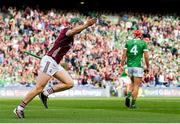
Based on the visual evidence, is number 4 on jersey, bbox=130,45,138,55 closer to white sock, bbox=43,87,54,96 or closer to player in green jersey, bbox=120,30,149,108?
player in green jersey, bbox=120,30,149,108

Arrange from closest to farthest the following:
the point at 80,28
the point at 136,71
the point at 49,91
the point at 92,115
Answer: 1. the point at 80,28
2. the point at 92,115
3. the point at 49,91
4. the point at 136,71

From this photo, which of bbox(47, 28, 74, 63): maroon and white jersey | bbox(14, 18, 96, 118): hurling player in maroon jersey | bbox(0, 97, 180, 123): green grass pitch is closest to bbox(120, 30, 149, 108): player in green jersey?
bbox(0, 97, 180, 123): green grass pitch

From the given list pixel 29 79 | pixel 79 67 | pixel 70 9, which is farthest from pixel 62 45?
pixel 70 9

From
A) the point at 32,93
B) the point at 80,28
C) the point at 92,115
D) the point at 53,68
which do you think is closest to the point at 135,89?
the point at 92,115

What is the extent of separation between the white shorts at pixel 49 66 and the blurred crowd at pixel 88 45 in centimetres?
2069

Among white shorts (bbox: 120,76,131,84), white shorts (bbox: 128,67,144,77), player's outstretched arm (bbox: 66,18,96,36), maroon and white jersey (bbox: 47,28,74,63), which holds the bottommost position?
white shorts (bbox: 120,76,131,84)

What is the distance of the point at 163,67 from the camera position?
42.6m

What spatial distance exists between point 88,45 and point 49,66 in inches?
1058

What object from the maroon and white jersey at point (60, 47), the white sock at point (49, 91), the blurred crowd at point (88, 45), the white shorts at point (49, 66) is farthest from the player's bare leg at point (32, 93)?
the blurred crowd at point (88, 45)

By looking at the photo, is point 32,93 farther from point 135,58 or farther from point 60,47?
point 135,58

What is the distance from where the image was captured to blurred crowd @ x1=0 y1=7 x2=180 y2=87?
39.1m

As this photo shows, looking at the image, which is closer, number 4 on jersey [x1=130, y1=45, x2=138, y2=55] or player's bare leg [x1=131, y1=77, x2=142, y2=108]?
player's bare leg [x1=131, y1=77, x2=142, y2=108]

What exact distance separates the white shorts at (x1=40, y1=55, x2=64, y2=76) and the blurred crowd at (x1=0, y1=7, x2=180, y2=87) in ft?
67.9

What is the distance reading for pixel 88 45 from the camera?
42500mm
